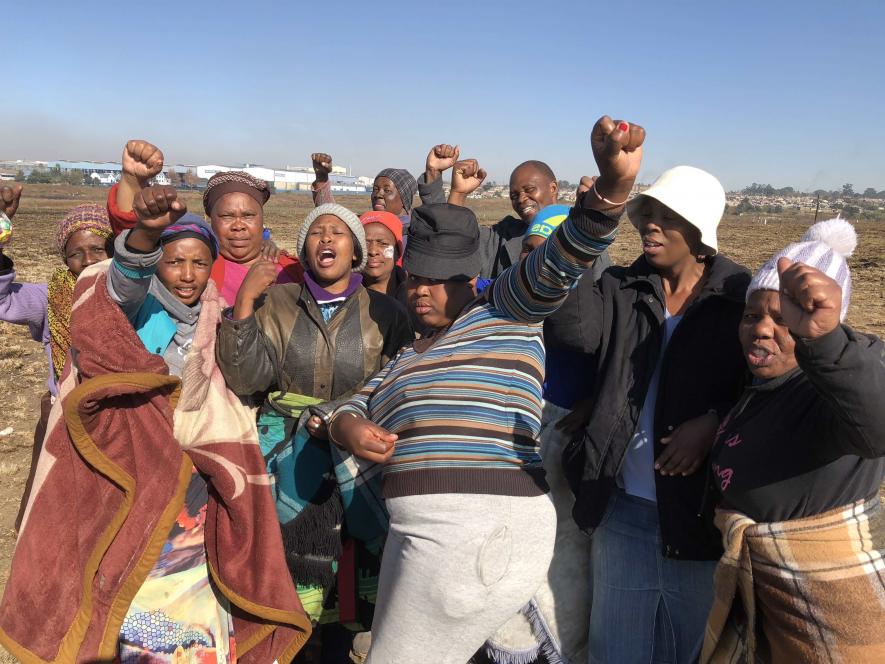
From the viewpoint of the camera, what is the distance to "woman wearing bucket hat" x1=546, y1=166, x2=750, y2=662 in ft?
7.34

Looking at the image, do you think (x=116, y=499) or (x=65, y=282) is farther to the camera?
(x=65, y=282)

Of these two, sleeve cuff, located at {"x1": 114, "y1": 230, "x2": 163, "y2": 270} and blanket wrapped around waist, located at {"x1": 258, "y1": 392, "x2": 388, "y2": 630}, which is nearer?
sleeve cuff, located at {"x1": 114, "y1": 230, "x2": 163, "y2": 270}

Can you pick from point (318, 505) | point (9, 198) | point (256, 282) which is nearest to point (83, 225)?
point (9, 198)

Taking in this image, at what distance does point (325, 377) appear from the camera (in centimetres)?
271

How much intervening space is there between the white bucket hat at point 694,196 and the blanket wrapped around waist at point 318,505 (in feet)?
4.74

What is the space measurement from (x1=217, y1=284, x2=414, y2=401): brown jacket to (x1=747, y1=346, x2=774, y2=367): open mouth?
4.68ft

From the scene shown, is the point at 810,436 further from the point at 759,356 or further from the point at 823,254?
the point at 823,254

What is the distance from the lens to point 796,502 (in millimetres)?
1861

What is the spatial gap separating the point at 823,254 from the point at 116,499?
2.55 m

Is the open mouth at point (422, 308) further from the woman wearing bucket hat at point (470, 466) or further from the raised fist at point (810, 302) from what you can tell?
the raised fist at point (810, 302)

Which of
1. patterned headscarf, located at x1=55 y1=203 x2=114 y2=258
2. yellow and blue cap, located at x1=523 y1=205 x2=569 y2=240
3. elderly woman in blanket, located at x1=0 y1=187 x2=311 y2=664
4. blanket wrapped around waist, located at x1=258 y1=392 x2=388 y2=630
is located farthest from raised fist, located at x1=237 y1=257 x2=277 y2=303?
yellow and blue cap, located at x1=523 y1=205 x2=569 y2=240

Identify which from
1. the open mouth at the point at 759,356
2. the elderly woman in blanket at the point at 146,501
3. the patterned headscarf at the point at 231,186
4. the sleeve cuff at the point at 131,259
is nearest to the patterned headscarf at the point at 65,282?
the patterned headscarf at the point at 231,186

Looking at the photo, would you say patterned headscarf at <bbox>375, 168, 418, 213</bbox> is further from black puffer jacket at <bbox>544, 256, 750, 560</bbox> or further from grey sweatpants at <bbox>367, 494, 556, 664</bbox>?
grey sweatpants at <bbox>367, 494, 556, 664</bbox>

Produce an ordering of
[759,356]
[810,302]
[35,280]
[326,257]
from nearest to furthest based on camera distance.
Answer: [810,302] < [759,356] < [326,257] < [35,280]
